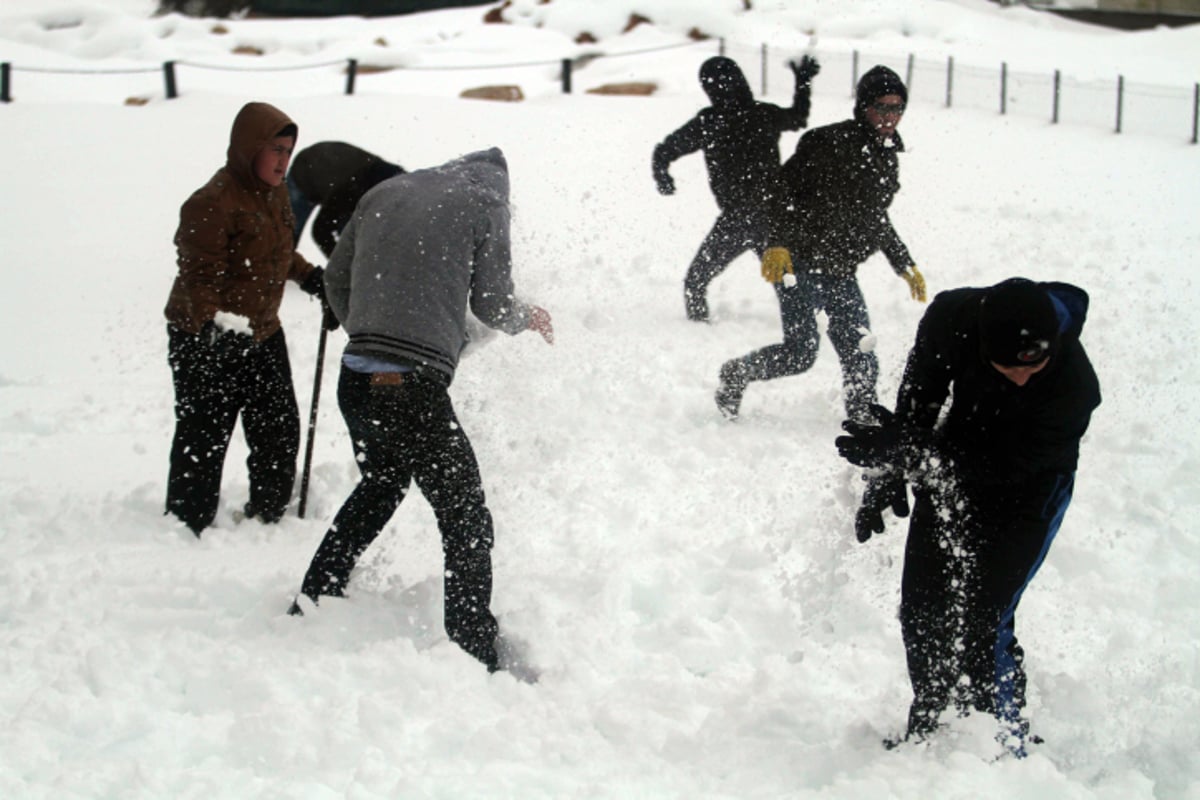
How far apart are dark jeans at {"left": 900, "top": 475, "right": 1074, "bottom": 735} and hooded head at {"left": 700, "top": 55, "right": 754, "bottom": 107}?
4696mm

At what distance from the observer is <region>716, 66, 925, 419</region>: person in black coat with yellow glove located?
5.41 meters

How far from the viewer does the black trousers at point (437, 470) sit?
336cm

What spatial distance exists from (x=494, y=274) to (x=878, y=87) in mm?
2705

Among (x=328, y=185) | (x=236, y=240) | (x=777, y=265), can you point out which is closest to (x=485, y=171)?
(x=236, y=240)

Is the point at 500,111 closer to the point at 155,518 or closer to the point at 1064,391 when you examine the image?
the point at 155,518

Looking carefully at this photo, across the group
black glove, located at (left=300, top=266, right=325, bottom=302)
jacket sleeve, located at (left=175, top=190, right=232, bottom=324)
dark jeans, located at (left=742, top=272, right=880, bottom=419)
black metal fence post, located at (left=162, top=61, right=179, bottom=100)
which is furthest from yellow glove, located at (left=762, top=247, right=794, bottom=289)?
black metal fence post, located at (left=162, top=61, right=179, bottom=100)

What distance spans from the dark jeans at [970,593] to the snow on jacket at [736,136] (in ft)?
14.4

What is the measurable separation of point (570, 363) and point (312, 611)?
3.21 metres

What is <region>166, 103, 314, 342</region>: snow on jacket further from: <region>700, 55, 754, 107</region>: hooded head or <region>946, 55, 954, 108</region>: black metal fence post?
<region>946, 55, 954, 108</region>: black metal fence post

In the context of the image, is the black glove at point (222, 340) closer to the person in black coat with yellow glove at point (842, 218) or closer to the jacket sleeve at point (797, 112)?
the person in black coat with yellow glove at point (842, 218)

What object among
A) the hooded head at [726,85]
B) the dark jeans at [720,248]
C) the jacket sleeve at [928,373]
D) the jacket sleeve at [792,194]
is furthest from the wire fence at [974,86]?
the jacket sleeve at [928,373]

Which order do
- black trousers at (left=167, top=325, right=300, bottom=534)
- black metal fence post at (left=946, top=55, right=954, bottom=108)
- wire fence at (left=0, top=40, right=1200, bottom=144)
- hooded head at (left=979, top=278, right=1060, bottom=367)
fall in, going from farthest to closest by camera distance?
black metal fence post at (left=946, top=55, right=954, bottom=108) < wire fence at (left=0, top=40, right=1200, bottom=144) < black trousers at (left=167, top=325, right=300, bottom=534) < hooded head at (left=979, top=278, right=1060, bottom=367)

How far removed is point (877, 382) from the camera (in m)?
5.95

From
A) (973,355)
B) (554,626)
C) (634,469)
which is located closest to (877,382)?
(634,469)
